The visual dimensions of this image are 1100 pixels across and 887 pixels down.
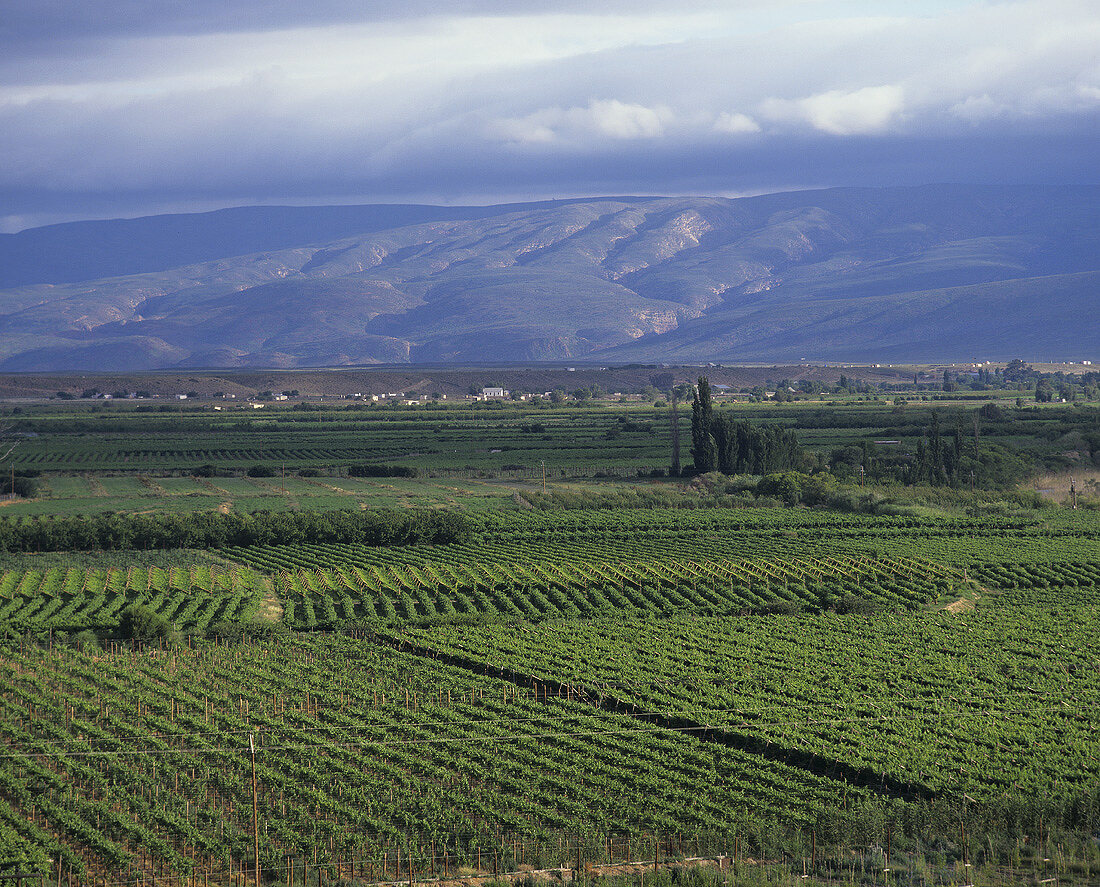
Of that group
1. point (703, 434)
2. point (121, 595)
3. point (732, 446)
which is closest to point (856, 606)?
point (121, 595)

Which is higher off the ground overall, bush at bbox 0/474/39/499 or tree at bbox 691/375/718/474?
tree at bbox 691/375/718/474

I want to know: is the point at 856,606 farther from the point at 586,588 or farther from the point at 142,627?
the point at 142,627

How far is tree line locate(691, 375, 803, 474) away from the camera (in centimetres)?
10912

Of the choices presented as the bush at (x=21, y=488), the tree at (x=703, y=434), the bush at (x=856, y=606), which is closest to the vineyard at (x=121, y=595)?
the bush at (x=856, y=606)

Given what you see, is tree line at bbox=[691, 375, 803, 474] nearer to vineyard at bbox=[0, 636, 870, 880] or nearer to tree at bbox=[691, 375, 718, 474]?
tree at bbox=[691, 375, 718, 474]

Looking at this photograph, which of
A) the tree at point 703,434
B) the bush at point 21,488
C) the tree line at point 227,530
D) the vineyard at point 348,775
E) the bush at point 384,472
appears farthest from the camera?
the bush at point 384,472

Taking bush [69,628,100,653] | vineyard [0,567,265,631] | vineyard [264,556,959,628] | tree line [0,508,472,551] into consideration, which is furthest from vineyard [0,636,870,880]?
tree line [0,508,472,551]

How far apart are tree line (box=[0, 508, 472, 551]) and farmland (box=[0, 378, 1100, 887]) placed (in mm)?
189

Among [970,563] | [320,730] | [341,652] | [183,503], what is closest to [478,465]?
[183,503]

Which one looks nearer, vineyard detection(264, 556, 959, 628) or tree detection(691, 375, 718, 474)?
vineyard detection(264, 556, 959, 628)

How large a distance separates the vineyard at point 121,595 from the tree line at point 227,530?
318 inches

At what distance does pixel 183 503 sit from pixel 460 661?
2066 inches

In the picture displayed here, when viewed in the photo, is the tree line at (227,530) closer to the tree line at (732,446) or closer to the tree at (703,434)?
the tree at (703,434)

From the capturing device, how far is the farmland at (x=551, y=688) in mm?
29203
